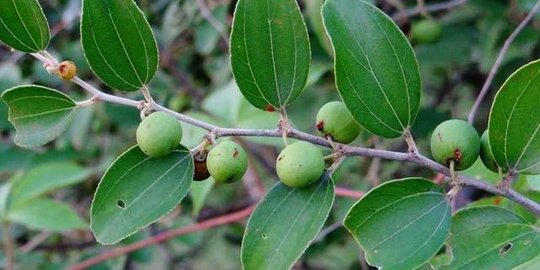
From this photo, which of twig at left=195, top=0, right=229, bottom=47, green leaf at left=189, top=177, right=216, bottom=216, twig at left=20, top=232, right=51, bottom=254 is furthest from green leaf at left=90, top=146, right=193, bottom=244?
twig at left=20, top=232, right=51, bottom=254

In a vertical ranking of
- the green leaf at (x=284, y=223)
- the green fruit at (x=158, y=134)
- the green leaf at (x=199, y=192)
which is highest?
the green fruit at (x=158, y=134)

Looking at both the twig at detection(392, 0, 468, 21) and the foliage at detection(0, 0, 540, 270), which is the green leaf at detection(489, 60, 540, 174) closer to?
the foliage at detection(0, 0, 540, 270)

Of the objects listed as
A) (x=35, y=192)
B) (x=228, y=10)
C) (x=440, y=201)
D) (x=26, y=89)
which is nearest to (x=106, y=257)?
(x=35, y=192)

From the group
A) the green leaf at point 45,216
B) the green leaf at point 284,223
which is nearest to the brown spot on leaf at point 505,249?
the green leaf at point 284,223

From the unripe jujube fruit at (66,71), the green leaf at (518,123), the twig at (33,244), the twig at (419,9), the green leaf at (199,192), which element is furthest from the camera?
the twig at (33,244)

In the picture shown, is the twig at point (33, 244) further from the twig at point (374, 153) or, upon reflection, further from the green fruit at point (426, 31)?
the twig at point (374, 153)

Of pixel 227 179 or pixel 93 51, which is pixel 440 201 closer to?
pixel 227 179
